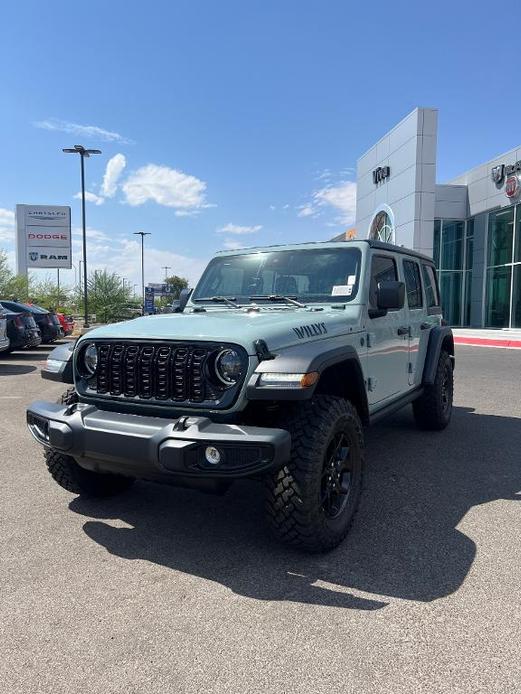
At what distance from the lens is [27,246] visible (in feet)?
134

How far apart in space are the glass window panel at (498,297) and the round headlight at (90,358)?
2488 cm

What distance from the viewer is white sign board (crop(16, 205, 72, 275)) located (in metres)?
40.8

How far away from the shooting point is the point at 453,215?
92.4 ft

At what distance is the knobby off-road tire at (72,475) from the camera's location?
3615 mm

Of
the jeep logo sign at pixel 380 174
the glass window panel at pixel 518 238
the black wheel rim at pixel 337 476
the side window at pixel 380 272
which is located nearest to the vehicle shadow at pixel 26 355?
the side window at pixel 380 272

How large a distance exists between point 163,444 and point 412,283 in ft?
11.3

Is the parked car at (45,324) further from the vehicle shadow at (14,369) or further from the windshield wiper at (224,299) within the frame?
the windshield wiper at (224,299)

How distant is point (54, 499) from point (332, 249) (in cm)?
286

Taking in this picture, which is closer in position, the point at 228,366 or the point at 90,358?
the point at 228,366

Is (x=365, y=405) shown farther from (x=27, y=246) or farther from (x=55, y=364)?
(x=27, y=246)

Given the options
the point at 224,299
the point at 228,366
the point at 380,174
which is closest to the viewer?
the point at 228,366

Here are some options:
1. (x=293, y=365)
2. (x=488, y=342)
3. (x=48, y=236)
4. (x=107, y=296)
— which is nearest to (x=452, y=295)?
(x=488, y=342)

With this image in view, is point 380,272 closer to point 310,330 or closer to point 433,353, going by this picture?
point 310,330

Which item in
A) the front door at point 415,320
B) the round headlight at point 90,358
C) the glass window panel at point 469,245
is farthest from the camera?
the glass window panel at point 469,245
